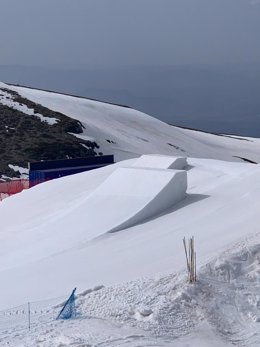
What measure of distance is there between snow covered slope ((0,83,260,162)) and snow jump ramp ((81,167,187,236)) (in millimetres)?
33661

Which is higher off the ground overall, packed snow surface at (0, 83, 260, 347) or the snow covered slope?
the snow covered slope

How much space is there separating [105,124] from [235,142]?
63.0ft

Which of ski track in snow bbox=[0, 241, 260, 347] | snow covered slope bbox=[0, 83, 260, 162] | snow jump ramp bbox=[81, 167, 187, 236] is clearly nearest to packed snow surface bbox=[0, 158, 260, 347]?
ski track in snow bbox=[0, 241, 260, 347]

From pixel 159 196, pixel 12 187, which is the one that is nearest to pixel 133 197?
pixel 159 196

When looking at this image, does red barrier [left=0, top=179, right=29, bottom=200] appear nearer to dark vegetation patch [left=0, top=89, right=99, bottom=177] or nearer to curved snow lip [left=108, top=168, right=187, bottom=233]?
curved snow lip [left=108, top=168, right=187, bottom=233]

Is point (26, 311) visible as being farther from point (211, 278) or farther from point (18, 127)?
point (18, 127)

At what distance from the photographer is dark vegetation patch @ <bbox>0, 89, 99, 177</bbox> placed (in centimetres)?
5378

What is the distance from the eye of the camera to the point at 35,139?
2267 inches

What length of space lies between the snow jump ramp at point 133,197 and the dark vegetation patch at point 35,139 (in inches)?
1085

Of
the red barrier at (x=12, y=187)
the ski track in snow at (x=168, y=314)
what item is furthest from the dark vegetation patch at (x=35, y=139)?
the ski track in snow at (x=168, y=314)

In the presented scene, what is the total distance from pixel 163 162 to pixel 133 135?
43.7 m

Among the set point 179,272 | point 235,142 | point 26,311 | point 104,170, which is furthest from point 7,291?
point 235,142

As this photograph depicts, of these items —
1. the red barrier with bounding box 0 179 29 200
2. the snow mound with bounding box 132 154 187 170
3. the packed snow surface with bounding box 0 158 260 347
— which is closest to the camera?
the packed snow surface with bounding box 0 158 260 347

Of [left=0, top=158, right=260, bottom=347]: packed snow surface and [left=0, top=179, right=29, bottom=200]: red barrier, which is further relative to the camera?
[left=0, top=179, right=29, bottom=200]: red barrier
